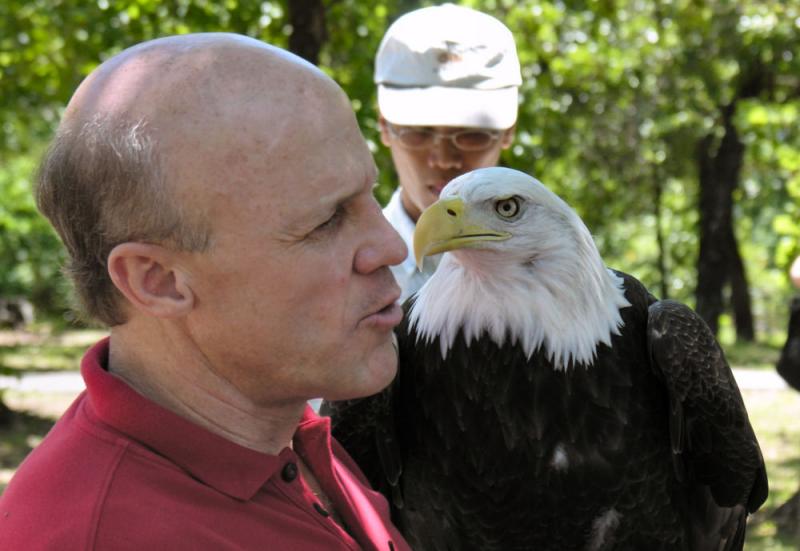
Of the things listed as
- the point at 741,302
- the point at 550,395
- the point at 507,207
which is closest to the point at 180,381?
the point at 507,207

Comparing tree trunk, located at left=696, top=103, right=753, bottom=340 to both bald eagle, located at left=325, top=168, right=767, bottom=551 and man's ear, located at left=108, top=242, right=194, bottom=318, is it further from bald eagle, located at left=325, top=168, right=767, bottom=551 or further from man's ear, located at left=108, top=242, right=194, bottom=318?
man's ear, located at left=108, top=242, right=194, bottom=318

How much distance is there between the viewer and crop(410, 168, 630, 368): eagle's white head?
2.70 metres

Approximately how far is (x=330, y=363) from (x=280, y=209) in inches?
11.6

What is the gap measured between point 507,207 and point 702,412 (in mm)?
849

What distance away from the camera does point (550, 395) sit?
286cm

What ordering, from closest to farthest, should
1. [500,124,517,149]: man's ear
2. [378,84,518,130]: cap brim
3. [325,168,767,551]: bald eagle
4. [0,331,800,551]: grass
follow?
[325,168,767,551]: bald eagle
[378,84,518,130]: cap brim
[500,124,517,149]: man's ear
[0,331,800,551]: grass

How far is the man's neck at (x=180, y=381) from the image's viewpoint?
1.79m

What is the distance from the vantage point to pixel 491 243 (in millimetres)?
2725

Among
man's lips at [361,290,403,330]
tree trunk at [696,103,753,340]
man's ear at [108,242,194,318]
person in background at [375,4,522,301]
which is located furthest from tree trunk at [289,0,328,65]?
tree trunk at [696,103,753,340]

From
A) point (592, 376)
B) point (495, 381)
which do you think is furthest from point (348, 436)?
point (592, 376)

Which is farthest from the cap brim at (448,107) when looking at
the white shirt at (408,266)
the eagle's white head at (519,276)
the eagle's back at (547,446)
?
the eagle's back at (547,446)

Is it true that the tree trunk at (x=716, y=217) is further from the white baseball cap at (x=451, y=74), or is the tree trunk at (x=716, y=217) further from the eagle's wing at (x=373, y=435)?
the eagle's wing at (x=373, y=435)

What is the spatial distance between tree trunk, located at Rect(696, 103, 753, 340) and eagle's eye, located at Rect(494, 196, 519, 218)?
45.5 feet

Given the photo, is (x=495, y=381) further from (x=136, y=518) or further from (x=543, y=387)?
(x=136, y=518)
